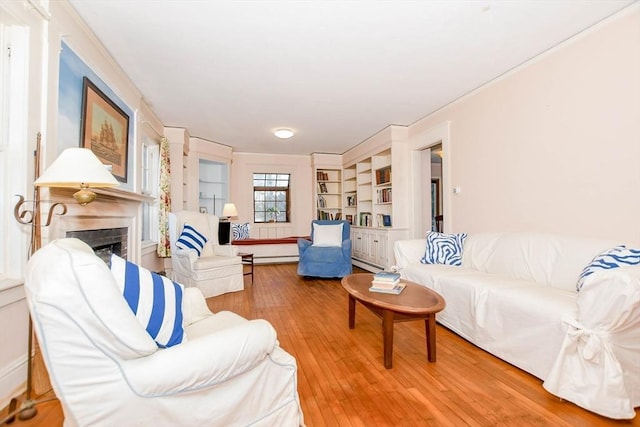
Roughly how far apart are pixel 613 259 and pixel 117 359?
2646 mm

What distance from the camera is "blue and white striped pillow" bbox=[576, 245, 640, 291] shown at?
1.84m

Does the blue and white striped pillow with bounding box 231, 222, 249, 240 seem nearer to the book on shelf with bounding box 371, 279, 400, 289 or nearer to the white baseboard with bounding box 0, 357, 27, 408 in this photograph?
the book on shelf with bounding box 371, 279, 400, 289

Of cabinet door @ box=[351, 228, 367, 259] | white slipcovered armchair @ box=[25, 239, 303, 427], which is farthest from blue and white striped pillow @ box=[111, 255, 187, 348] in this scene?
cabinet door @ box=[351, 228, 367, 259]

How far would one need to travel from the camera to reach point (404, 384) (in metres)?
1.82

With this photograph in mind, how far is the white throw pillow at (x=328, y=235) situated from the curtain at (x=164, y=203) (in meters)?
2.22

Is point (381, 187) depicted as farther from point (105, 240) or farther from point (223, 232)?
point (105, 240)

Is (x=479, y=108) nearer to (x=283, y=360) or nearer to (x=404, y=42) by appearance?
(x=404, y=42)

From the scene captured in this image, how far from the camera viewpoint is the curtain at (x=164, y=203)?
4270 millimetres

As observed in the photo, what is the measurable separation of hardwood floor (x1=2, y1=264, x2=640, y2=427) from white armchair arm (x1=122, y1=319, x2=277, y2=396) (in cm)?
61

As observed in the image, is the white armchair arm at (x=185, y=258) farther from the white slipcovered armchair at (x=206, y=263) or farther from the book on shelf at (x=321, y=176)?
the book on shelf at (x=321, y=176)

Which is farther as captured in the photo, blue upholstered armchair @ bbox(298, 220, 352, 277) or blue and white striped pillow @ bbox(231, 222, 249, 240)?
blue and white striped pillow @ bbox(231, 222, 249, 240)

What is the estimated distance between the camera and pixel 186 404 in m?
1.08

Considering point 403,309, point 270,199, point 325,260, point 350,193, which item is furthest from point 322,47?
point 270,199

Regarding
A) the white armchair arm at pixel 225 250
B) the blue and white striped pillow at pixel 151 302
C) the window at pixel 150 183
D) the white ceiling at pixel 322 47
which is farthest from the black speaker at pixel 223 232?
the blue and white striped pillow at pixel 151 302
